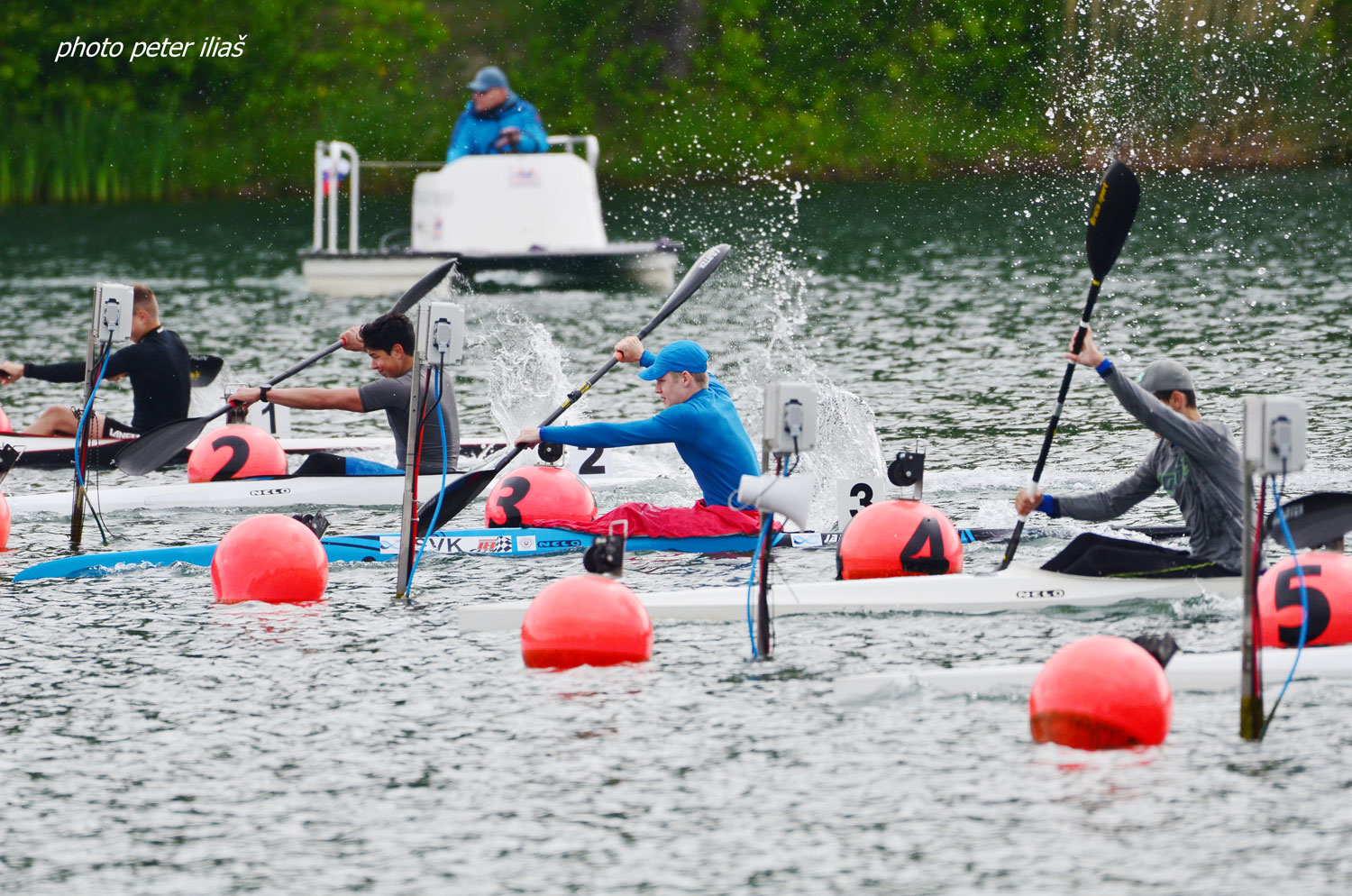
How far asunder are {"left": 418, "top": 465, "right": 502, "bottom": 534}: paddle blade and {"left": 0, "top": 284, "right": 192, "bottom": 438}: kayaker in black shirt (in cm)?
377

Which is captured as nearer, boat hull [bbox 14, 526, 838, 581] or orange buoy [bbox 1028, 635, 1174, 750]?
orange buoy [bbox 1028, 635, 1174, 750]

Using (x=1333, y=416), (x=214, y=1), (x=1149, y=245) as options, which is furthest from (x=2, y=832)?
(x=214, y=1)

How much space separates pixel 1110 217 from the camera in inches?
369

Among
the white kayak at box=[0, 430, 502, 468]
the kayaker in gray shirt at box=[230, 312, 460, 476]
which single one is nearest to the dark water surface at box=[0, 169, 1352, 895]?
the white kayak at box=[0, 430, 502, 468]

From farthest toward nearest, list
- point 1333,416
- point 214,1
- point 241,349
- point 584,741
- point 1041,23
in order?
point 214,1 < point 1041,23 < point 241,349 < point 1333,416 < point 584,741

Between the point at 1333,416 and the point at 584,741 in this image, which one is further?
the point at 1333,416

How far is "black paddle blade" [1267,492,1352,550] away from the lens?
8688 mm

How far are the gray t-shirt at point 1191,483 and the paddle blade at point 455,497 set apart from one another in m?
3.44

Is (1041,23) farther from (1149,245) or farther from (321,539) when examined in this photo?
(321,539)

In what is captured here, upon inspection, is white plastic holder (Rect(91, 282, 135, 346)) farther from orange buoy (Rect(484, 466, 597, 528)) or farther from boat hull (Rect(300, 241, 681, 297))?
boat hull (Rect(300, 241, 681, 297))

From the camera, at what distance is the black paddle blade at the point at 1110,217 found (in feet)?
30.5

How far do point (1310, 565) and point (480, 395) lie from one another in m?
12.1

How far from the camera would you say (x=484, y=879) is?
5965mm

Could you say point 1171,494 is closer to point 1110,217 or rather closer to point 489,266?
point 1110,217
